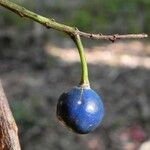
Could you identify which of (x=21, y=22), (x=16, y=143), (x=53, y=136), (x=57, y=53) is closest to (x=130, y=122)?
(x=53, y=136)

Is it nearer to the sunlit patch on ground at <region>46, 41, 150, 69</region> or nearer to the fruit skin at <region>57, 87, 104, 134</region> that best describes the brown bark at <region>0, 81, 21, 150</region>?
the fruit skin at <region>57, 87, 104, 134</region>

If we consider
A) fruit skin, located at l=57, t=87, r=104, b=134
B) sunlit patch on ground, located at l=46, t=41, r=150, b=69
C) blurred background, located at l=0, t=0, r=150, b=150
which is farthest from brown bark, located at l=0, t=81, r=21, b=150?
sunlit patch on ground, located at l=46, t=41, r=150, b=69

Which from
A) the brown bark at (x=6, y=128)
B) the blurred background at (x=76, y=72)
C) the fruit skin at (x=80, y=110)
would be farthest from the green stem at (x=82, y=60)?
the blurred background at (x=76, y=72)

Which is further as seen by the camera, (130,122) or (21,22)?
(21,22)

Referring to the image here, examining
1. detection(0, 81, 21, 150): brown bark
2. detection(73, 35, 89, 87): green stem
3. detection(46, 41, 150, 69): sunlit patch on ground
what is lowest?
detection(46, 41, 150, 69): sunlit patch on ground

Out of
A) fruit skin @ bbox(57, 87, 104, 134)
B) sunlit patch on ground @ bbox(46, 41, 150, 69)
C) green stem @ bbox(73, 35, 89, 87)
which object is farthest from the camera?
sunlit patch on ground @ bbox(46, 41, 150, 69)

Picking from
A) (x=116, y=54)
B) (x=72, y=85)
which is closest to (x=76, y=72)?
(x=72, y=85)

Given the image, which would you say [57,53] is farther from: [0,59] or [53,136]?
[53,136]
